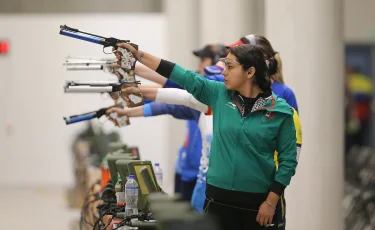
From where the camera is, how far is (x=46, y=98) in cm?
1498

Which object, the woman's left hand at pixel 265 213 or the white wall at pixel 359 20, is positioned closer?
the woman's left hand at pixel 265 213

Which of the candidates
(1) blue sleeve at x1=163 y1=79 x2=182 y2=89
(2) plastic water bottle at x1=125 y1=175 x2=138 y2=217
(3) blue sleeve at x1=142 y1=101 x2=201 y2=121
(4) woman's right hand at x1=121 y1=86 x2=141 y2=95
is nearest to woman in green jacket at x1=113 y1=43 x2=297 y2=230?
(4) woman's right hand at x1=121 y1=86 x2=141 y2=95

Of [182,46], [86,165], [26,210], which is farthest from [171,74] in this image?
[182,46]

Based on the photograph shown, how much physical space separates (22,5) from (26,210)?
587 cm

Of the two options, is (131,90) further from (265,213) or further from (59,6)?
(59,6)

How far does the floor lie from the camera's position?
34.0 feet

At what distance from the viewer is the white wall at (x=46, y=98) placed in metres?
14.8

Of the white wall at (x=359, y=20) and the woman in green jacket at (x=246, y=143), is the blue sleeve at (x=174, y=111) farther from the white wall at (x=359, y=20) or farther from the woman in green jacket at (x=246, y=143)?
the white wall at (x=359, y=20)

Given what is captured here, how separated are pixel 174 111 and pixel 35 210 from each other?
6.22 metres

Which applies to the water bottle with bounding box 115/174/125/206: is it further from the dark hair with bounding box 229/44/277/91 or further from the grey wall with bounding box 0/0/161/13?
the grey wall with bounding box 0/0/161/13

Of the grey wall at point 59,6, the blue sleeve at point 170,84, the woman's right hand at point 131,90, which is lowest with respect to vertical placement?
the blue sleeve at point 170,84

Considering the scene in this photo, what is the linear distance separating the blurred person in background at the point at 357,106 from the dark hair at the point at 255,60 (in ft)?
42.9

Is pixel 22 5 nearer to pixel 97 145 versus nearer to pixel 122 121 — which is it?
pixel 97 145

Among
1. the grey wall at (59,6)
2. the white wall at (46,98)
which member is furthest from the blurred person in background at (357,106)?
the grey wall at (59,6)
